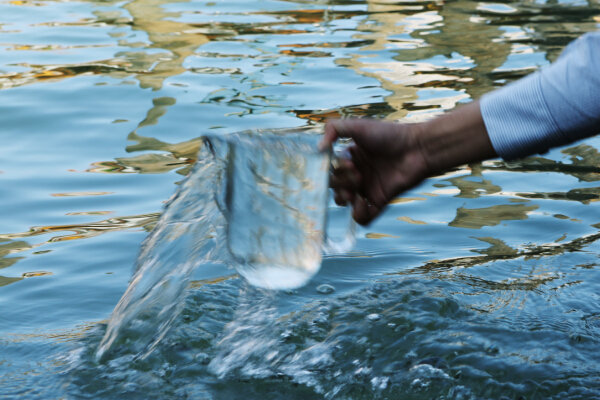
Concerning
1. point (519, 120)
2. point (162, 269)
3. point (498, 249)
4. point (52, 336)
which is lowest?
point (498, 249)

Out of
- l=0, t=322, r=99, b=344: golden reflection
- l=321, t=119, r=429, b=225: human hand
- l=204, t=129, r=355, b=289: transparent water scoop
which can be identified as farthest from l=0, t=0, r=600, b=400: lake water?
l=321, t=119, r=429, b=225: human hand

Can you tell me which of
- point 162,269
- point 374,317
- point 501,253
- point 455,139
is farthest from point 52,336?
point 501,253

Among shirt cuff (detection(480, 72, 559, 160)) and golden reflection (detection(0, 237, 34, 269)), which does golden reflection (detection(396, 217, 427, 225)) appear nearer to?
shirt cuff (detection(480, 72, 559, 160))

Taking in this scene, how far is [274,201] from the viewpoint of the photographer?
225 centimetres

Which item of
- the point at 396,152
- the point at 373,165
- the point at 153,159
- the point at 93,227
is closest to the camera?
the point at 396,152

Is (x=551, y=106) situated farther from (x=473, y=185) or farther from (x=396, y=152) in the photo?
(x=473, y=185)

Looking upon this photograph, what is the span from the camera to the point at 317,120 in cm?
545

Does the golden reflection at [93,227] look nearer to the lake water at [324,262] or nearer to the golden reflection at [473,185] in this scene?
the lake water at [324,262]

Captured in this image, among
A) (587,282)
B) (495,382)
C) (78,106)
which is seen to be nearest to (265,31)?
(78,106)

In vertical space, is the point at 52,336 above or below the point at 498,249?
above

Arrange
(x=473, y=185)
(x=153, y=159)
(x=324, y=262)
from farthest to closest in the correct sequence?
(x=153, y=159) < (x=473, y=185) < (x=324, y=262)

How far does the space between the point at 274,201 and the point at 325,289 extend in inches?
39.6

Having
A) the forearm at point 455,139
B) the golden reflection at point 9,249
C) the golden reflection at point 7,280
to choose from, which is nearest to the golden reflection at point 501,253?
the forearm at point 455,139

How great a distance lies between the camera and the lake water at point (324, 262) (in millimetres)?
2410
